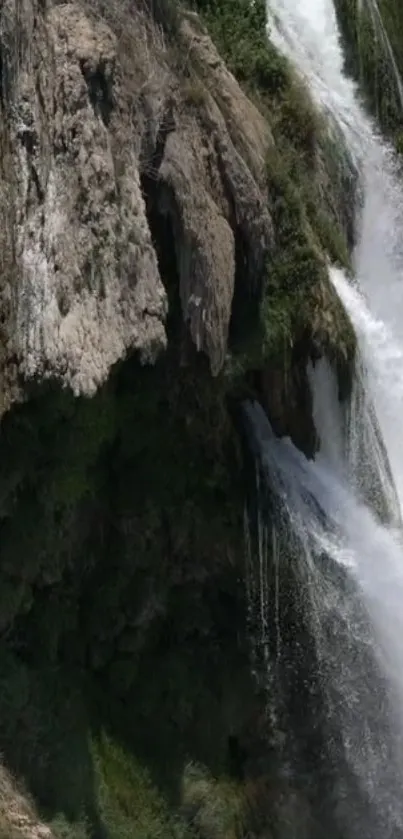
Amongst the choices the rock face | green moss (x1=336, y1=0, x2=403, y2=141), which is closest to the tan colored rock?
the rock face

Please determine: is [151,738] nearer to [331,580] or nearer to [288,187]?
[331,580]

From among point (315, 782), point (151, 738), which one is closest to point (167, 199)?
point (151, 738)

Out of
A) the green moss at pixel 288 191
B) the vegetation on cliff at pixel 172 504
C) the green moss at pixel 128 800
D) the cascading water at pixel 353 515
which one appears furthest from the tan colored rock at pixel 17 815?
the green moss at pixel 288 191

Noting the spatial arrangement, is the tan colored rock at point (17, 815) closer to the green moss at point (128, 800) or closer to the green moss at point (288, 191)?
the green moss at point (128, 800)

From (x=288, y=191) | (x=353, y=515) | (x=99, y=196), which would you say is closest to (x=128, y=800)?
(x=353, y=515)

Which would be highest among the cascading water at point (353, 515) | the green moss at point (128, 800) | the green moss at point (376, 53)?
the green moss at point (376, 53)

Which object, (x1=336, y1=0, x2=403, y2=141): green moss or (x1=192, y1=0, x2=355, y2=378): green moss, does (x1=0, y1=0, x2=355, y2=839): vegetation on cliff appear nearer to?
(x1=192, y1=0, x2=355, y2=378): green moss

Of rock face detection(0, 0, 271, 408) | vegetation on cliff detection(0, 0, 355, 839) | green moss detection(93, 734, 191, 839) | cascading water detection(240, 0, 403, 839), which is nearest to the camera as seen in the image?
rock face detection(0, 0, 271, 408)
